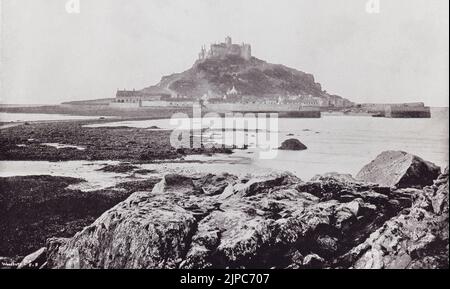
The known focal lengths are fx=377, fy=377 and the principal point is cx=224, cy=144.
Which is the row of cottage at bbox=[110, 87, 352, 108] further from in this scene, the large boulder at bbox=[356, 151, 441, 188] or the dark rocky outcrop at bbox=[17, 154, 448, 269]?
the dark rocky outcrop at bbox=[17, 154, 448, 269]

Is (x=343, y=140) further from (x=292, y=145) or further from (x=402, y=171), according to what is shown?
(x=402, y=171)

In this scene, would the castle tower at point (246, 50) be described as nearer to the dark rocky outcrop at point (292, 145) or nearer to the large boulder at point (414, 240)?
the dark rocky outcrop at point (292, 145)

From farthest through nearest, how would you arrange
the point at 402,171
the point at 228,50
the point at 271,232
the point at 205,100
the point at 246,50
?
the point at 228,50 → the point at 205,100 → the point at 246,50 → the point at 402,171 → the point at 271,232

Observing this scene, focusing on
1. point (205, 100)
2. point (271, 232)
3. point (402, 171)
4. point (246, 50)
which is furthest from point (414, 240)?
point (205, 100)

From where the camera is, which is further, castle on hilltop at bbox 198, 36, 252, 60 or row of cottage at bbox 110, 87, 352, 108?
row of cottage at bbox 110, 87, 352, 108

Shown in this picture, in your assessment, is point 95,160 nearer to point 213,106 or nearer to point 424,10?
point 213,106

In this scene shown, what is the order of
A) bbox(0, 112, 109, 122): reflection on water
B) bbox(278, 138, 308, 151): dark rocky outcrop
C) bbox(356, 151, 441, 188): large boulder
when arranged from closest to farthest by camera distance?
bbox(356, 151, 441, 188): large boulder → bbox(0, 112, 109, 122): reflection on water → bbox(278, 138, 308, 151): dark rocky outcrop

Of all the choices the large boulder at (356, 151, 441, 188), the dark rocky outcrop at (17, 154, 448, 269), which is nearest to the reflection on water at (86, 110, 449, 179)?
the large boulder at (356, 151, 441, 188)
